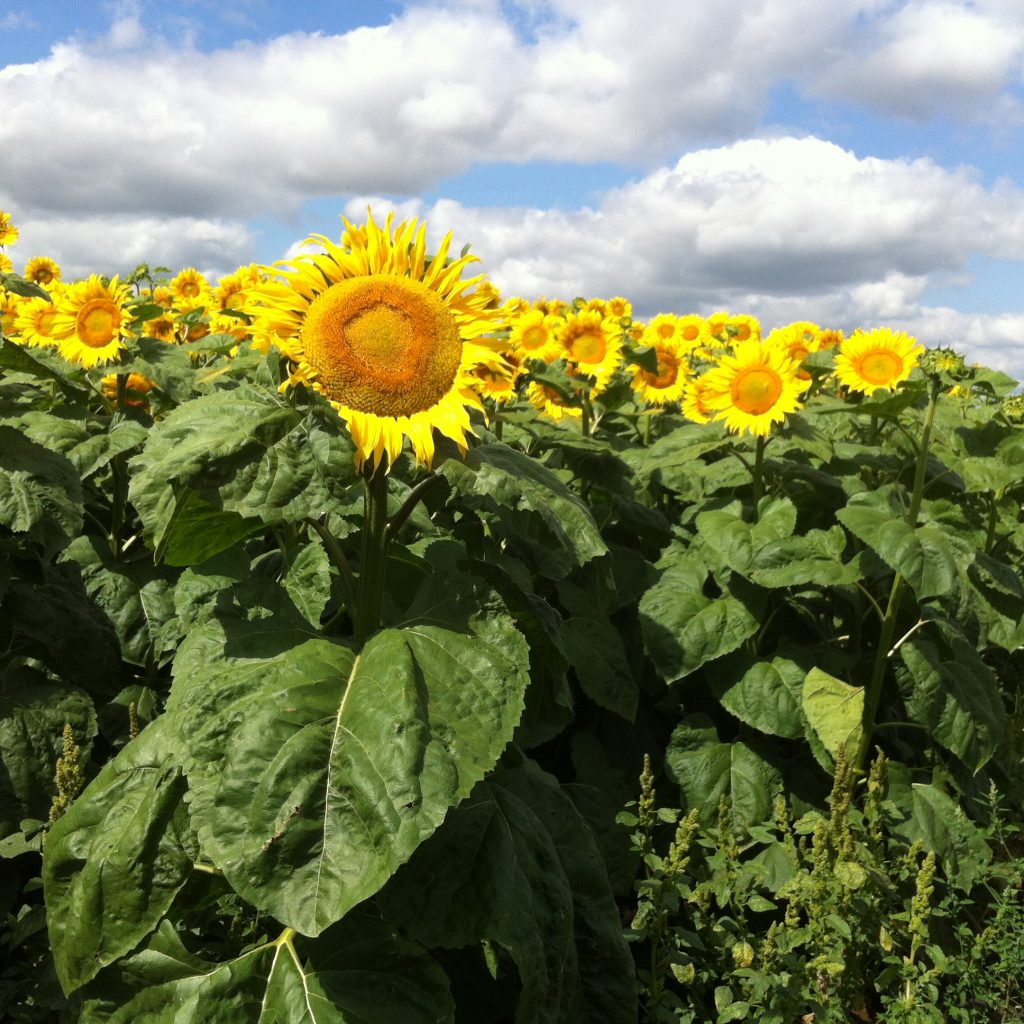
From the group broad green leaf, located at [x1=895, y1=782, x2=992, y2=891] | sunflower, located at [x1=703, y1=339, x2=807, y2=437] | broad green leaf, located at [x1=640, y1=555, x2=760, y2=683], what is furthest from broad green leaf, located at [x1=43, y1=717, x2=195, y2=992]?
sunflower, located at [x1=703, y1=339, x2=807, y2=437]

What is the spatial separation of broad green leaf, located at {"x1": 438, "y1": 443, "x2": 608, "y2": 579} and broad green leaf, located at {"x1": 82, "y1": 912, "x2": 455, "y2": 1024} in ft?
3.13

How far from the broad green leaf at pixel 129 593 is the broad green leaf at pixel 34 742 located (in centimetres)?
32

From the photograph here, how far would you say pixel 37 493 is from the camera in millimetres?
3152

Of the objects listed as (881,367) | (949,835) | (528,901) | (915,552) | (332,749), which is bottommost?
(949,835)

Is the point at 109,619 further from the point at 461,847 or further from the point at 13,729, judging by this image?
the point at 461,847

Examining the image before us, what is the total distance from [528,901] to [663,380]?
4.41 m

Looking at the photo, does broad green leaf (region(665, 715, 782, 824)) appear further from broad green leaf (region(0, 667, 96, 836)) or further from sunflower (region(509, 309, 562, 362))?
sunflower (region(509, 309, 562, 362))

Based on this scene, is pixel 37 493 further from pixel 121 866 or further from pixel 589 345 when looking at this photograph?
pixel 589 345

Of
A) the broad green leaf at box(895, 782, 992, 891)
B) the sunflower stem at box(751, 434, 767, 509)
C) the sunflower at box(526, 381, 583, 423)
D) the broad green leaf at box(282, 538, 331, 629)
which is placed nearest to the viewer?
the broad green leaf at box(282, 538, 331, 629)

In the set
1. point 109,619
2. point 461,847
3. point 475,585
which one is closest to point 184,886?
point 461,847

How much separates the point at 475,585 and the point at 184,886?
0.96 meters

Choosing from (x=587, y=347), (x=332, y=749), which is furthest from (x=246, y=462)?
(x=587, y=347)

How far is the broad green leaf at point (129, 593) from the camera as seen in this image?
3.63 meters

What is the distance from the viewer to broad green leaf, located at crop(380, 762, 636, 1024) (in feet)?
7.58
